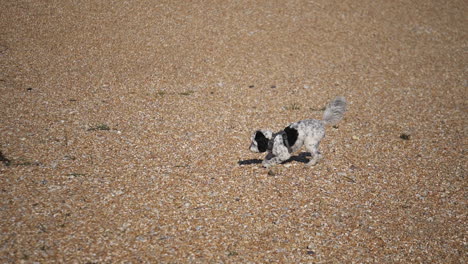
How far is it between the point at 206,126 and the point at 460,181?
20.9ft

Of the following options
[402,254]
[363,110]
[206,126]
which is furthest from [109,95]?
[402,254]

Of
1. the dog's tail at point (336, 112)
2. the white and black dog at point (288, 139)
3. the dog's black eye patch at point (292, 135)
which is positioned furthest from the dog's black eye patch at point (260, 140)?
→ the dog's tail at point (336, 112)

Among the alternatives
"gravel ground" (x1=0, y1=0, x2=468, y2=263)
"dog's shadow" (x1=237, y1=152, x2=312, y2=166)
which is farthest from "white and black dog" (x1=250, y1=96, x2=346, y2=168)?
"dog's shadow" (x1=237, y1=152, x2=312, y2=166)

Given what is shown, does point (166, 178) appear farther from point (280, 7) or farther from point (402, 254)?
point (280, 7)

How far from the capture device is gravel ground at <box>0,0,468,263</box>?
21.1 ft

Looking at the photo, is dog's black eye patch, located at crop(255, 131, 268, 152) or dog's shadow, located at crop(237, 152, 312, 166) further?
dog's shadow, located at crop(237, 152, 312, 166)

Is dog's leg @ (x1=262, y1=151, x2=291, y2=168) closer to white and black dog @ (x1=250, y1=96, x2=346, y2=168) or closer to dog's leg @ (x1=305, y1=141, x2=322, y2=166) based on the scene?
white and black dog @ (x1=250, y1=96, x2=346, y2=168)

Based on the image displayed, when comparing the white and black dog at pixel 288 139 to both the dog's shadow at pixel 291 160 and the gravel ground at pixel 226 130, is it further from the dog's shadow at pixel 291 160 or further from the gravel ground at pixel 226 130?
the dog's shadow at pixel 291 160

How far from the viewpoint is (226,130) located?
10734mm

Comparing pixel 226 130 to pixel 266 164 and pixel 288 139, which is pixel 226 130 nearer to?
pixel 266 164

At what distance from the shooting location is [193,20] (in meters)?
17.6

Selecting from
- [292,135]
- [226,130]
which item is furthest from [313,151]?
[226,130]

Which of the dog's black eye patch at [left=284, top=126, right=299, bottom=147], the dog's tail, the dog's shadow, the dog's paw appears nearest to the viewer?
the dog's black eye patch at [left=284, top=126, right=299, bottom=147]

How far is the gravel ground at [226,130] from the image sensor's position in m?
6.42
